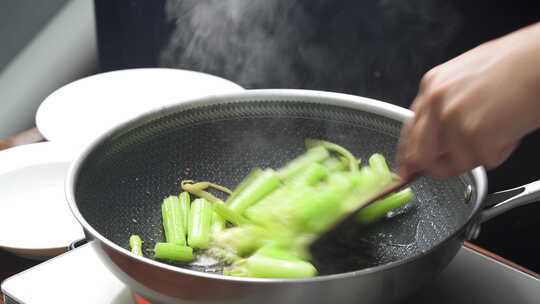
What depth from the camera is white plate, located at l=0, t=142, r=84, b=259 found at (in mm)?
1129

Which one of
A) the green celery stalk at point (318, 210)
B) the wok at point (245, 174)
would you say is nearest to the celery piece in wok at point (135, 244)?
the wok at point (245, 174)

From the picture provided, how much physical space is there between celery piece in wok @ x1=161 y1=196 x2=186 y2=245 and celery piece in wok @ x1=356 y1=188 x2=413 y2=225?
0.99 feet

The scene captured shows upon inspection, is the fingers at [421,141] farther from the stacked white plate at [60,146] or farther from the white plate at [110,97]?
the white plate at [110,97]

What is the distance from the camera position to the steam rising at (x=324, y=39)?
66.6 inches

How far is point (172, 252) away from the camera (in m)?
1.03

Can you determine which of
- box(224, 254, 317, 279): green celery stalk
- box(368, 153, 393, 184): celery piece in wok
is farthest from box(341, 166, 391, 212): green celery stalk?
box(224, 254, 317, 279): green celery stalk

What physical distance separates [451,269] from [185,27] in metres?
1.17

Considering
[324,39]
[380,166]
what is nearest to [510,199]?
[380,166]

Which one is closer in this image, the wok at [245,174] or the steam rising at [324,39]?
the wok at [245,174]

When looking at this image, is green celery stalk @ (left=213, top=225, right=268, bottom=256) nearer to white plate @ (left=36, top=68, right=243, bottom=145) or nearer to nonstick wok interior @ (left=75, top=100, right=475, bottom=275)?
nonstick wok interior @ (left=75, top=100, right=475, bottom=275)

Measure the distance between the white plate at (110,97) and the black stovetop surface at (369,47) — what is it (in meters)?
0.21

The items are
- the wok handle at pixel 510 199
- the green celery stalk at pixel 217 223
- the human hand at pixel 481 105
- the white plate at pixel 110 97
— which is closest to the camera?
the human hand at pixel 481 105

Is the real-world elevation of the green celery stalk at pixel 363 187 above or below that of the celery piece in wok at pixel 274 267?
above

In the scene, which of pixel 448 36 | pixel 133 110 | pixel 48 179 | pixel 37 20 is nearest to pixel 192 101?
pixel 48 179
